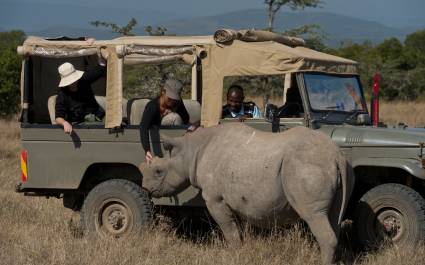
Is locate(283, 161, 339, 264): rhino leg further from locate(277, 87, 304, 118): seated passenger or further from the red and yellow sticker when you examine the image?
the red and yellow sticker

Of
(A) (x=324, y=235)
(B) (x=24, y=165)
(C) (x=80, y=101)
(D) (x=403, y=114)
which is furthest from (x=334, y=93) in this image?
(D) (x=403, y=114)

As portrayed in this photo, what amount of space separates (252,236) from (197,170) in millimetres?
825

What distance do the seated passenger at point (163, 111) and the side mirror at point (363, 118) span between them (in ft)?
6.06

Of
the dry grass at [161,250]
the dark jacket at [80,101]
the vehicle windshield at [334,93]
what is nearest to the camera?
the dry grass at [161,250]

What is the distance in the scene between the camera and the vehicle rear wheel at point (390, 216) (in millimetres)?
7852

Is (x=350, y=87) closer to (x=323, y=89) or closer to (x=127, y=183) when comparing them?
(x=323, y=89)

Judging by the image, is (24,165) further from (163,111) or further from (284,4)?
(284,4)

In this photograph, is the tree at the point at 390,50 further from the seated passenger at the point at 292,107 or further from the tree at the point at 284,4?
the seated passenger at the point at 292,107

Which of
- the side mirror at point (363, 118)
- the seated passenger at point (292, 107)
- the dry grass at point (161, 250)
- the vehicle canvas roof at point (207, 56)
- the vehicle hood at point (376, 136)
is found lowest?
the dry grass at point (161, 250)

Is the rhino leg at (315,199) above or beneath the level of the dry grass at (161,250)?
above

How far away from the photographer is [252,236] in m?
8.05

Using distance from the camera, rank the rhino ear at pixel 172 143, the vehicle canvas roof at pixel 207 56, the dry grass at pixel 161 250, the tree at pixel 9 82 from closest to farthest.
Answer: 1. the dry grass at pixel 161 250
2. the rhino ear at pixel 172 143
3. the vehicle canvas roof at pixel 207 56
4. the tree at pixel 9 82

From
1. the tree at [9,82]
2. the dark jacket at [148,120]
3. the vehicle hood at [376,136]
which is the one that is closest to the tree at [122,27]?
the tree at [9,82]

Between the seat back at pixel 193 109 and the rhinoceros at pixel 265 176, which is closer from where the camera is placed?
the rhinoceros at pixel 265 176
